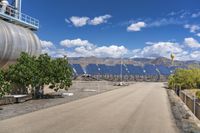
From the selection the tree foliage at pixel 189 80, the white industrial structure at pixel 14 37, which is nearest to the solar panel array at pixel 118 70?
the tree foliage at pixel 189 80

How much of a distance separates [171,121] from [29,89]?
2163 centimetres

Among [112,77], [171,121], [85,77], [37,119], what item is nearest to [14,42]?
[37,119]

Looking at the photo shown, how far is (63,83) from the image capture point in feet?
111

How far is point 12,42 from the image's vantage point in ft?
104

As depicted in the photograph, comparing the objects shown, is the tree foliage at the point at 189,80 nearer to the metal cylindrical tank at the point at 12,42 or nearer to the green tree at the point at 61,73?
the green tree at the point at 61,73

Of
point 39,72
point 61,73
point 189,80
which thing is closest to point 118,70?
point 189,80

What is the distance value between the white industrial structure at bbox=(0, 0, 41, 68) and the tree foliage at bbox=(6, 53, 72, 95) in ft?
3.57

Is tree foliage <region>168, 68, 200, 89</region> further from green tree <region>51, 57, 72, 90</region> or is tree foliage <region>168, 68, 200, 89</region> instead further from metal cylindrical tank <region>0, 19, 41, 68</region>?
metal cylindrical tank <region>0, 19, 41, 68</region>

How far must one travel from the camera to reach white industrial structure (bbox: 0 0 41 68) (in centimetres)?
3064

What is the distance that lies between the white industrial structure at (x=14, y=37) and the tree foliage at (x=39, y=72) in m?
1.09

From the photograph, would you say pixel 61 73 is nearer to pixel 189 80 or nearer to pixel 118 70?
pixel 189 80

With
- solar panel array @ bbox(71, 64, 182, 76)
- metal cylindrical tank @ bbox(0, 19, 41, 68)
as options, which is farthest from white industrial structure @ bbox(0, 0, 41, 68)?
solar panel array @ bbox(71, 64, 182, 76)

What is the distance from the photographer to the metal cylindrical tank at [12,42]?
3038cm

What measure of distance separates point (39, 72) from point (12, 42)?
3.65 m
